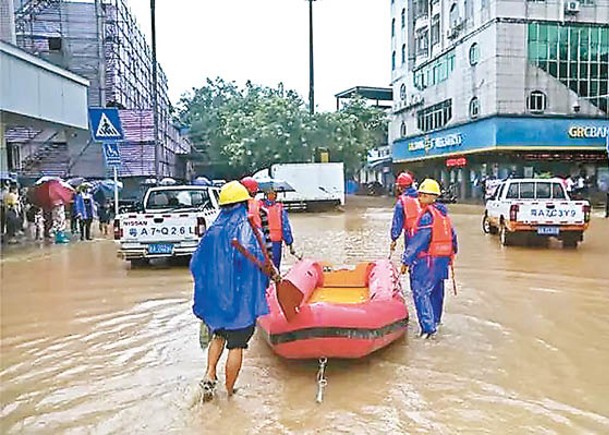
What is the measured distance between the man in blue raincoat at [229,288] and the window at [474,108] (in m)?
34.8

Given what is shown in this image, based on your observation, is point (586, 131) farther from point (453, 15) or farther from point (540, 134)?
point (453, 15)

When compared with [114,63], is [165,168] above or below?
below

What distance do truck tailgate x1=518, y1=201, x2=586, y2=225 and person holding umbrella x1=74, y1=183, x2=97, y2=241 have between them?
1079 centimetres

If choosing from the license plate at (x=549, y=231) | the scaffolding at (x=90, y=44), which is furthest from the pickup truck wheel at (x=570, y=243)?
the scaffolding at (x=90, y=44)

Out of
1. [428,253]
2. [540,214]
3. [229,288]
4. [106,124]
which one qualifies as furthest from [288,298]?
[540,214]

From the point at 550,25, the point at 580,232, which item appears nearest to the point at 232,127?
the point at 550,25

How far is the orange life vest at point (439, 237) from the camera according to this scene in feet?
22.6

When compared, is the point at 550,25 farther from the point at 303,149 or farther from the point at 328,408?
the point at 328,408

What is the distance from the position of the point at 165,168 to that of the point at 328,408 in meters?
35.4

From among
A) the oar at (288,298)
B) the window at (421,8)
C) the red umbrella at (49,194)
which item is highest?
the window at (421,8)

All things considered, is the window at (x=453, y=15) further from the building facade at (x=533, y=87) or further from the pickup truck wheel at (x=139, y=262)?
the pickup truck wheel at (x=139, y=262)

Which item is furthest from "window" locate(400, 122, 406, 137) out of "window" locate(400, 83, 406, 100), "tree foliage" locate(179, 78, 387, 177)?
"tree foliage" locate(179, 78, 387, 177)

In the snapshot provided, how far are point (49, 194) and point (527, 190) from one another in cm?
1154

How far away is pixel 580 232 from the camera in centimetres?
1475
